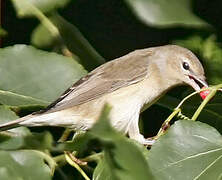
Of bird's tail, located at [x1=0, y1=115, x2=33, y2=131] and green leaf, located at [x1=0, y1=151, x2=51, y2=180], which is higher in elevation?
green leaf, located at [x1=0, y1=151, x2=51, y2=180]

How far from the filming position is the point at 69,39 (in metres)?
3.17

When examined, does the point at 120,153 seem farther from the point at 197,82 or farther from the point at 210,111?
the point at 197,82

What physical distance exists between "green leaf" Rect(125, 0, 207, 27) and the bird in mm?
1906

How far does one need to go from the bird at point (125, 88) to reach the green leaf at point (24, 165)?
0.95 meters

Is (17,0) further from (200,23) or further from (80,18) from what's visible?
(200,23)

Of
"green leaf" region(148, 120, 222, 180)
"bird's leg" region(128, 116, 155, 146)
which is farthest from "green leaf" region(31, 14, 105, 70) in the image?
"green leaf" region(148, 120, 222, 180)

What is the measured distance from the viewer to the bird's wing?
11.5 feet

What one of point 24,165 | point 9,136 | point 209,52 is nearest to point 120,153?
point 24,165

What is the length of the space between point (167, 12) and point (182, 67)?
2.49 metres

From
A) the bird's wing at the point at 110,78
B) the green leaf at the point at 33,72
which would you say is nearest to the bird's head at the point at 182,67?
the bird's wing at the point at 110,78

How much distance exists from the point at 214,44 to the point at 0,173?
1.60 meters

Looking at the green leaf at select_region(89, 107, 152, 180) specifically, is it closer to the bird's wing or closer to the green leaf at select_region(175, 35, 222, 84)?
the green leaf at select_region(175, 35, 222, 84)

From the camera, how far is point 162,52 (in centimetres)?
396

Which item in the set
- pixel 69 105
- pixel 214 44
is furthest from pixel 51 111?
pixel 214 44
